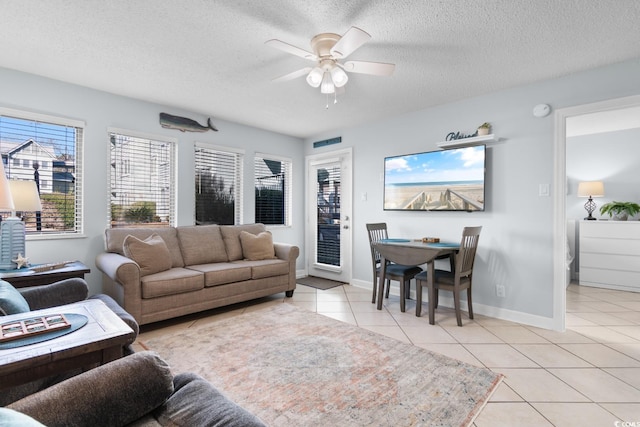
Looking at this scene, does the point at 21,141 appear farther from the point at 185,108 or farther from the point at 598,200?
the point at 598,200

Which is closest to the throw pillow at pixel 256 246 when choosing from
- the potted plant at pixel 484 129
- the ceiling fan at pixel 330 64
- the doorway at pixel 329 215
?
the doorway at pixel 329 215

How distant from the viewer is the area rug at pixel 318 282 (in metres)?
4.51

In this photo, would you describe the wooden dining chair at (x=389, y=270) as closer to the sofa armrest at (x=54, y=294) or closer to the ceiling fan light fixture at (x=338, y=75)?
the ceiling fan light fixture at (x=338, y=75)

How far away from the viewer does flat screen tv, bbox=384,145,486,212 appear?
10.9 feet

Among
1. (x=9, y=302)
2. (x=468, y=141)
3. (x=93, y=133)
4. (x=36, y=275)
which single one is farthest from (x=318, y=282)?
(x=9, y=302)

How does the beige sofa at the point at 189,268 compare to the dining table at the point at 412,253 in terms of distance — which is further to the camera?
the dining table at the point at 412,253

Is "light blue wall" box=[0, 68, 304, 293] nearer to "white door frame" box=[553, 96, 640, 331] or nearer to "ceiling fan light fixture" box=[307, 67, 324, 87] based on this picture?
"ceiling fan light fixture" box=[307, 67, 324, 87]

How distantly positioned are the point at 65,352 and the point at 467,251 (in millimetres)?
3024

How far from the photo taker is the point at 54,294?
6.49 ft

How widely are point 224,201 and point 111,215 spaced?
135 cm

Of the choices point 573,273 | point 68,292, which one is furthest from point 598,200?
point 68,292

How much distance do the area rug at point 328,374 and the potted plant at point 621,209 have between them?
391 centimetres

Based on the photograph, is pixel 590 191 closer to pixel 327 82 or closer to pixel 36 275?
pixel 327 82

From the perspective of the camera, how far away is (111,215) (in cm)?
342
